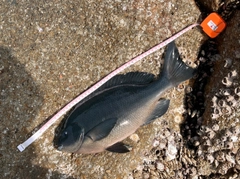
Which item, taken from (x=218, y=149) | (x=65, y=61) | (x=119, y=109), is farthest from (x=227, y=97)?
(x=65, y=61)

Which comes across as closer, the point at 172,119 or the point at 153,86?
the point at 153,86

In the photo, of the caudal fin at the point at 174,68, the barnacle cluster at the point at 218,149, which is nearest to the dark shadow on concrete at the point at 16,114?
the caudal fin at the point at 174,68

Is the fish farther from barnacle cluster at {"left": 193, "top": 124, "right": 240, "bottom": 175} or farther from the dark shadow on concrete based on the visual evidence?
barnacle cluster at {"left": 193, "top": 124, "right": 240, "bottom": 175}

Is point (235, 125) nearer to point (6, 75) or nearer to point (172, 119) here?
point (172, 119)

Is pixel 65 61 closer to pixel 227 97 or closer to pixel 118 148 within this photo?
pixel 118 148

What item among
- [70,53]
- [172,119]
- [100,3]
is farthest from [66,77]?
[172,119]

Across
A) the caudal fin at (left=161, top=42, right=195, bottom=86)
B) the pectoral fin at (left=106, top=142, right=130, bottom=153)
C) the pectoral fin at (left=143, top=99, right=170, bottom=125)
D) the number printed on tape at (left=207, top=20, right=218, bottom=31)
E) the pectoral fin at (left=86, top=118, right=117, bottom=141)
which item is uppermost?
the number printed on tape at (left=207, top=20, right=218, bottom=31)

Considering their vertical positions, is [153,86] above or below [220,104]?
above

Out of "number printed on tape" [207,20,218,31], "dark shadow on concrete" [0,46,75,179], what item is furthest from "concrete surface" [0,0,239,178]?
"number printed on tape" [207,20,218,31]
